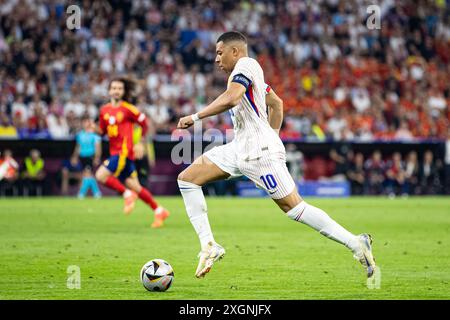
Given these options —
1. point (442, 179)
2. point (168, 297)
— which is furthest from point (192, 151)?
point (168, 297)

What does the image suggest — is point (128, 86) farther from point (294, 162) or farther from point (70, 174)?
point (294, 162)

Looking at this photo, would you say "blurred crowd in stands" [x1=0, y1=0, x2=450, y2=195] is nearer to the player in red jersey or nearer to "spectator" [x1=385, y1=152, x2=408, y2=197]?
"spectator" [x1=385, y1=152, x2=408, y2=197]

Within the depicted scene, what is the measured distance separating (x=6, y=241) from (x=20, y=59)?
16.1 metres

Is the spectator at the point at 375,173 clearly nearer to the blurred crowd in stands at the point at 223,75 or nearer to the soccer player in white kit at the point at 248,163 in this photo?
the blurred crowd in stands at the point at 223,75

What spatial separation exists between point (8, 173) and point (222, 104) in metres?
18.5

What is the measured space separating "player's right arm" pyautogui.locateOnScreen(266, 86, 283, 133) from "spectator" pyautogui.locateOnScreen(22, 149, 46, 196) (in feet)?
59.4

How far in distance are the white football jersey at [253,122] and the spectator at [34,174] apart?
A: 733 inches

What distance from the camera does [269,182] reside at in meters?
9.83

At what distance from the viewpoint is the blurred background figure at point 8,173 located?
26797 mm

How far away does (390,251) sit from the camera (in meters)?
13.6

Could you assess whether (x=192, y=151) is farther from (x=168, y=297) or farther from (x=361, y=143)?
(x=168, y=297)

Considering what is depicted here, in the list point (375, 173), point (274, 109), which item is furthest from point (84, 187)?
point (274, 109)

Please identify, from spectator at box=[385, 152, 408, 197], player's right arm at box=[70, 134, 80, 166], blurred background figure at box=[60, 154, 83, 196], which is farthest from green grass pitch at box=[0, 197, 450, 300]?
spectator at box=[385, 152, 408, 197]

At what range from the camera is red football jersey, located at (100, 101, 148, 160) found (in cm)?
1838
